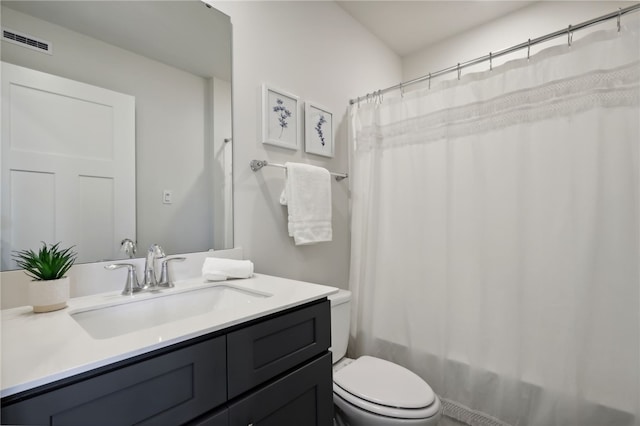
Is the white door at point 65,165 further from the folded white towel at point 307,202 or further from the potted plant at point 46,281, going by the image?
the folded white towel at point 307,202

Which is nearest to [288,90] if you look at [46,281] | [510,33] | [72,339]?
[46,281]

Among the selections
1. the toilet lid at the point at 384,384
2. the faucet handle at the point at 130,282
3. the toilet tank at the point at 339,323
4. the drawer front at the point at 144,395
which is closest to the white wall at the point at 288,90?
the toilet tank at the point at 339,323

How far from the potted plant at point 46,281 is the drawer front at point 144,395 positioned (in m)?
0.41

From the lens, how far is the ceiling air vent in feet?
2.77

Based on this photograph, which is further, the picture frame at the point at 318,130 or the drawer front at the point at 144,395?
the picture frame at the point at 318,130

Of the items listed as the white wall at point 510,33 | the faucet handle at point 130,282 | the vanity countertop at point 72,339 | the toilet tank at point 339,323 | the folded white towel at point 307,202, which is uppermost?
the white wall at point 510,33

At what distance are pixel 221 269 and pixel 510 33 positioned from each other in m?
2.42

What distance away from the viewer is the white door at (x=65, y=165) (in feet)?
2.77

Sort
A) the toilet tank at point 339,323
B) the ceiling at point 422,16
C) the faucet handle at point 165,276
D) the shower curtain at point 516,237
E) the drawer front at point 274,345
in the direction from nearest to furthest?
the drawer front at point 274,345 → the faucet handle at point 165,276 → the shower curtain at point 516,237 → the toilet tank at point 339,323 → the ceiling at point 422,16

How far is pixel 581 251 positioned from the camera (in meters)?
1.22

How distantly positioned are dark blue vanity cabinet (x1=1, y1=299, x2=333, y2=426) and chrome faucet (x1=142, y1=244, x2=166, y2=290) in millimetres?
495

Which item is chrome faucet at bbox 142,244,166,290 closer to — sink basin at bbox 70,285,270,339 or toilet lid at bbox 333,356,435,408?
sink basin at bbox 70,285,270,339

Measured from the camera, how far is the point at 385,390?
1.20 metres

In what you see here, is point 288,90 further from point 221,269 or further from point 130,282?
point 130,282
